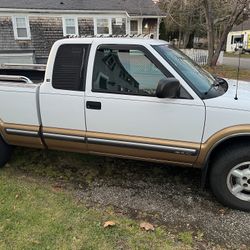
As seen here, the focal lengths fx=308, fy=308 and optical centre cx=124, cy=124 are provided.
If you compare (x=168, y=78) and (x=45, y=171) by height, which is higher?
(x=168, y=78)

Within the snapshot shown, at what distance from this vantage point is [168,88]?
319cm

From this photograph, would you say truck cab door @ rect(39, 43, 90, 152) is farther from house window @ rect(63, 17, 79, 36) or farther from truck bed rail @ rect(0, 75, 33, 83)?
house window @ rect(63, 17, 79, 36)

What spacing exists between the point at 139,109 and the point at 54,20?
1920 centimetres

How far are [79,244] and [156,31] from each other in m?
22.7

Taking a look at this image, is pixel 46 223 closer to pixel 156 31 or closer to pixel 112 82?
pixel 112 82

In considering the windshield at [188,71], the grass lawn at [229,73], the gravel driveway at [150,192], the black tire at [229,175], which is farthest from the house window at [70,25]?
the black tire at [229,175]

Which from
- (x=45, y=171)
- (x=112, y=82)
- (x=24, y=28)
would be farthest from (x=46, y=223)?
(x=24, y=28)

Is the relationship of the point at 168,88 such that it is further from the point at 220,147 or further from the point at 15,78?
the point at 15,78

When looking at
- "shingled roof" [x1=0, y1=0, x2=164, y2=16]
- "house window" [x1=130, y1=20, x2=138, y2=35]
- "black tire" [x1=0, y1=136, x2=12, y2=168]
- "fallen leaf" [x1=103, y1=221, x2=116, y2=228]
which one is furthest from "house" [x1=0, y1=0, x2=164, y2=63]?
"fallen leaf" [x1=103, y1=221, x2=116, y2=228]

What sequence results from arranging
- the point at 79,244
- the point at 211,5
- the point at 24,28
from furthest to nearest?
the point at 24,28, the point at 211,5, the point at 79,244

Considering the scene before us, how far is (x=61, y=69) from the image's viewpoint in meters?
3.79

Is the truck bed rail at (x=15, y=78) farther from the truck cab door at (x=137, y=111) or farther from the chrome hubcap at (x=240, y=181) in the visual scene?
the chrome hubcap at (x=240, y=181)

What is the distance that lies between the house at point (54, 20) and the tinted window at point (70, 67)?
16.2m

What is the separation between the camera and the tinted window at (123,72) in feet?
11.6
